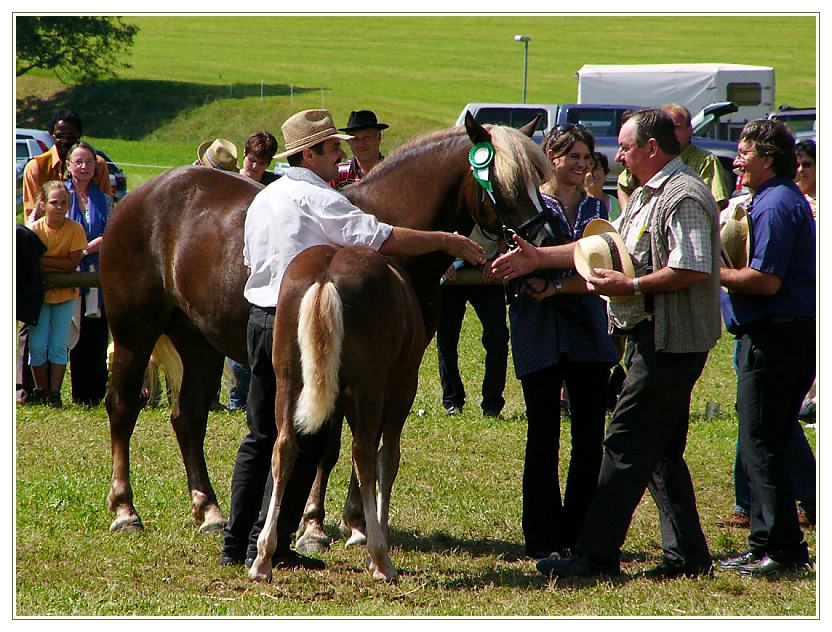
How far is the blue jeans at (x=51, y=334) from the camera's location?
351 inches

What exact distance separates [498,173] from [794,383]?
5.62 ft

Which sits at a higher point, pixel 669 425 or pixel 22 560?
pixel 669 425

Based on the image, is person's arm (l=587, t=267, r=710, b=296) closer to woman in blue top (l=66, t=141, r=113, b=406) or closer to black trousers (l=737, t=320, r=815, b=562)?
black trousers (l=737, t=320, r=815, b=562)

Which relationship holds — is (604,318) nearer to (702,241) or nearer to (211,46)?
(702,241)

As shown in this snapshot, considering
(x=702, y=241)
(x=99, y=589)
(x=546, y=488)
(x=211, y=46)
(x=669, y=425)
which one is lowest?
(x=99, y=589)

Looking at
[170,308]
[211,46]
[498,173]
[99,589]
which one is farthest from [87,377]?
[211,46]

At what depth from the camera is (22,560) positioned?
17.0 ft

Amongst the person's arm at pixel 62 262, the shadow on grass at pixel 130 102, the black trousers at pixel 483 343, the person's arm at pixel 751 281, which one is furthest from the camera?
the shadow on grass at pixel 130 102

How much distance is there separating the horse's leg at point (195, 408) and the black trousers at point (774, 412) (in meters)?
2.96

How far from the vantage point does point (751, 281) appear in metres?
4.80

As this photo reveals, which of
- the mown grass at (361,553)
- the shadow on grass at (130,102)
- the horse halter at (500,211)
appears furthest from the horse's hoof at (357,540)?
the shadow on grass at (130,102)

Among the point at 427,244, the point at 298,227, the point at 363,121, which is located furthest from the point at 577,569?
the point at 363,121

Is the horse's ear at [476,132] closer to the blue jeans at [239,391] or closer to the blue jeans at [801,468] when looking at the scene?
the blue jeans at [801,468]

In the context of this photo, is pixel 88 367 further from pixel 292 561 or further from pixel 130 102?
pixel 130 102
